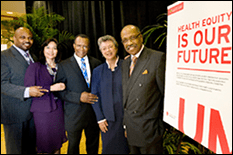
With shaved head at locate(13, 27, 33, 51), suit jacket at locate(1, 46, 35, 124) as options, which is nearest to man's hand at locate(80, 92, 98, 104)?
suit jacket at locate(1, 46, 35, 124)

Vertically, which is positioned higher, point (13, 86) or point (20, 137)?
point (13, 86)

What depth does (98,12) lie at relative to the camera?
119 inches

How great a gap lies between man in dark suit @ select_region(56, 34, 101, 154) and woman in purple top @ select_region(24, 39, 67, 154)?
97mm

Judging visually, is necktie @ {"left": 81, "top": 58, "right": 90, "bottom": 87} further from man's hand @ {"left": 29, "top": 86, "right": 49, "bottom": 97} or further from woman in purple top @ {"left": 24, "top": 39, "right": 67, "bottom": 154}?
man's hand @ {"left": 29, "top": 86, "right": 49, "bottom": 97}

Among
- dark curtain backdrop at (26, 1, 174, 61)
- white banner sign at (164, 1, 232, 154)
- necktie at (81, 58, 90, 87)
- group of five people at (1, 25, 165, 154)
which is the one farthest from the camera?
dark curtain backdrop at (26, 1, 174, 61)

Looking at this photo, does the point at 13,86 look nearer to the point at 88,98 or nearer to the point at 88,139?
the point at 88,98

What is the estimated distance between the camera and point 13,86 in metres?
1.71

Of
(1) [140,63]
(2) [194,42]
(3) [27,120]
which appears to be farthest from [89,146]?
(2) [194,42]

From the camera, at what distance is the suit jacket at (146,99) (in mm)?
1221

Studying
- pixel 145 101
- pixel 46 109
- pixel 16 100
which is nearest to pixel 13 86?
pixel 16 100

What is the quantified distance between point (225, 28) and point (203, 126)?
226 millimetres

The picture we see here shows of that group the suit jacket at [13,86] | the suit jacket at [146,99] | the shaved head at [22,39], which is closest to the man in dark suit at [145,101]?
the suit jacket at [146,99]

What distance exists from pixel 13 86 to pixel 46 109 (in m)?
0.43

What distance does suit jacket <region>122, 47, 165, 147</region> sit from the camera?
1221mm
